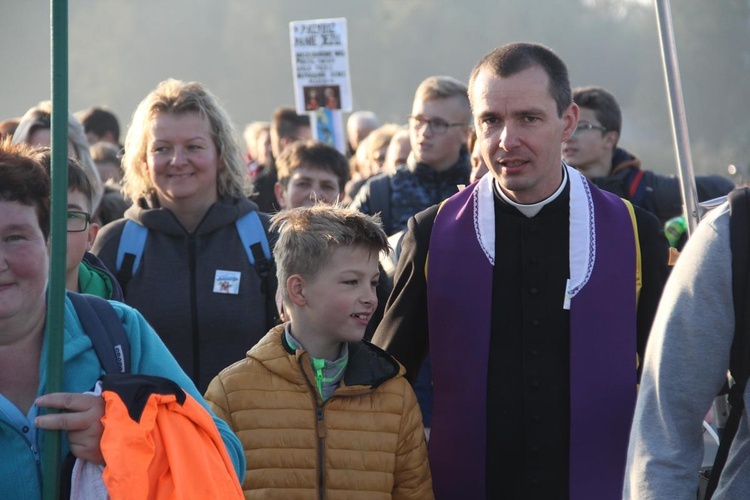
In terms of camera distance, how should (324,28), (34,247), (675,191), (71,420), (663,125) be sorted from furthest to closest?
(663,125), (324,28), (675,191), (34,247), (71,420)

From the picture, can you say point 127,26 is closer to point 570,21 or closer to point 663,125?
point 570,21

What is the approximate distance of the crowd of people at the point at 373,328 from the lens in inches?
102

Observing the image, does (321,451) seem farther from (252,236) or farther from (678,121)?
(678,121)

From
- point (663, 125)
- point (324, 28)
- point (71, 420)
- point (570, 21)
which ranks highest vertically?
point (570, 21)

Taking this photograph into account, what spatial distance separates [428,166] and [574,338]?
3.08 m

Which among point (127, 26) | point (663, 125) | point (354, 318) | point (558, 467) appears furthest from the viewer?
point (127, 26)

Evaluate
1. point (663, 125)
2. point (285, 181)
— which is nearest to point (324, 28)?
point (285, 181)

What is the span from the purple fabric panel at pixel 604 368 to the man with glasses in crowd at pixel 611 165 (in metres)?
2.77

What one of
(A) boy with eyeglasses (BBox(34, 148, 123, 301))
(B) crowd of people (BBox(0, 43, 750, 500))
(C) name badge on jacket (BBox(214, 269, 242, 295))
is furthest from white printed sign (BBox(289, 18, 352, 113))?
(A) boy with eyeglasses (BBox(34, 148, 123, 301))

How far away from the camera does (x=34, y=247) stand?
2779mm

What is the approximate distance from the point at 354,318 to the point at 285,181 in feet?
9.45

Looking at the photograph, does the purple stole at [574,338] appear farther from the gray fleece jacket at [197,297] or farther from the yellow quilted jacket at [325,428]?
the gray fleece jacket at [197,297]

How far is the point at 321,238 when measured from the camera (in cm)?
396

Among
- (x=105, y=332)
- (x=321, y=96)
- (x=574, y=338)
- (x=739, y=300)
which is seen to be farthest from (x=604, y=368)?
(x=321, y=96)
